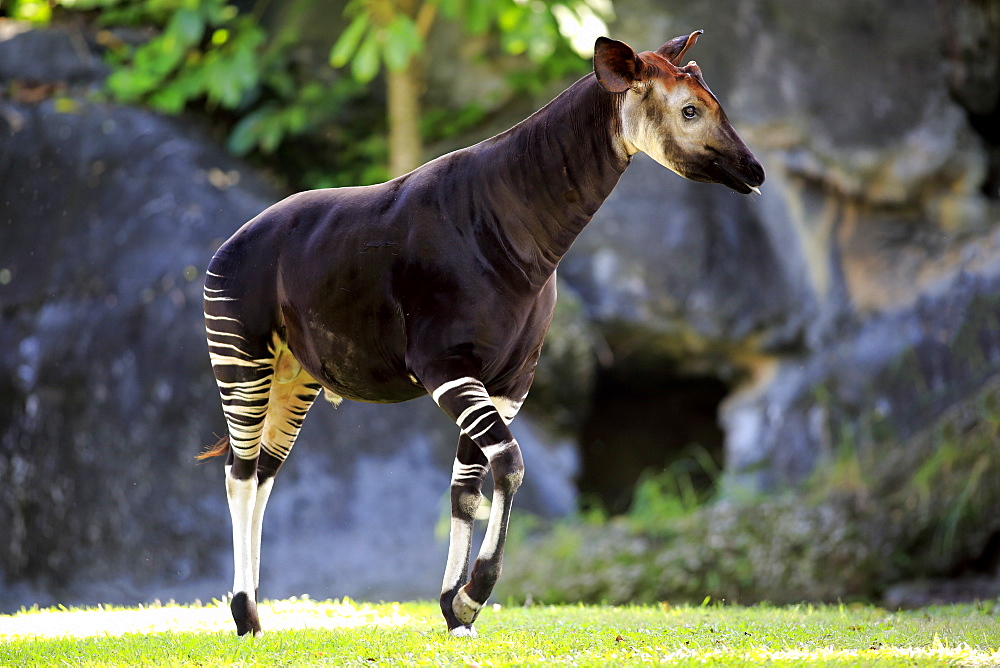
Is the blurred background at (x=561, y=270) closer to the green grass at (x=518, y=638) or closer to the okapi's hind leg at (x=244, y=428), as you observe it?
the green grass at (x=518, y=638)

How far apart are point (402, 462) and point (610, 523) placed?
1.85m

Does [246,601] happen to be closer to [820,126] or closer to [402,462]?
[402,462]

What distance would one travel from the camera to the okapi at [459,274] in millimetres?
3533

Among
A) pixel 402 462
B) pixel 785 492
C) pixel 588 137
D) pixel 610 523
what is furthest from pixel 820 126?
pixel 588 137

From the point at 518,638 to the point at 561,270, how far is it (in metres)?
6.16

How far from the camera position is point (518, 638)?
3672 mm

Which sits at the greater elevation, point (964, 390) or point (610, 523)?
point (964, 390)

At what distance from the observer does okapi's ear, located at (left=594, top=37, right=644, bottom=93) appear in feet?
11.5

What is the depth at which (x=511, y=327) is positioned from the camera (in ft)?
11.9

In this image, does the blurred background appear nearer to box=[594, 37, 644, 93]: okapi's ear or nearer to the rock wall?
the rock wall

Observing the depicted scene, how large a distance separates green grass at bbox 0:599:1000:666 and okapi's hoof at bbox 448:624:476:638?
0.04 metres

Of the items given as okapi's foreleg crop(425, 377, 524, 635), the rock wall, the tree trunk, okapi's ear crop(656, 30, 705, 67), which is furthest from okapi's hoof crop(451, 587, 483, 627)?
the tree trunk

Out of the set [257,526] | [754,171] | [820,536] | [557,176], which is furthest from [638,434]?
[754,171]

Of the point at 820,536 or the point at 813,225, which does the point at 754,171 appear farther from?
the point at 813,225
